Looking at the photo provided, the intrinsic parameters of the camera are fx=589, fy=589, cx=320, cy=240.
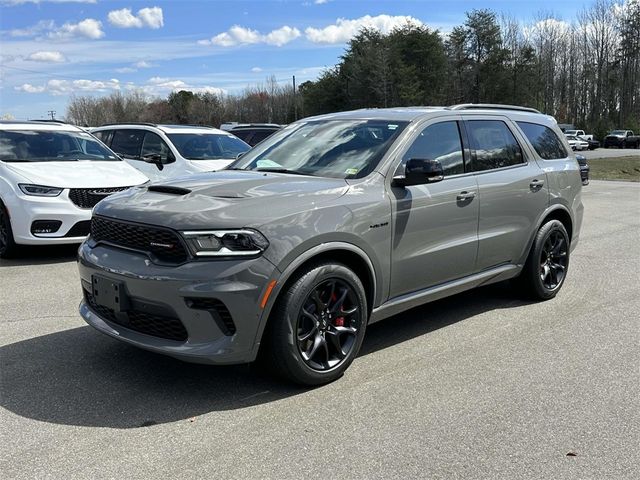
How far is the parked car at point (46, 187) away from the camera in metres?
7.35

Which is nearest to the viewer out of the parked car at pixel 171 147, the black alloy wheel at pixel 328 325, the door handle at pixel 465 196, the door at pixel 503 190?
the black alloy wheel at pixel 328 325

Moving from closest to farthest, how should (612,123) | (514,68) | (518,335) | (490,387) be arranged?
(490,387), (518,335), (514,68), (612,123)

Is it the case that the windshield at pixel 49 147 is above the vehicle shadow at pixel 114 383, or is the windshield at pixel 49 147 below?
above

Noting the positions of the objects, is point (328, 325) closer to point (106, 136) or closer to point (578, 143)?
point (106, 136)

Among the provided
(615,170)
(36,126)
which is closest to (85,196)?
(36,126)

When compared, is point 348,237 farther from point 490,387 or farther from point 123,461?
point 123,461

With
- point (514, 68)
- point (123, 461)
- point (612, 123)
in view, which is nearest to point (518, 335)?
point (123, 461)

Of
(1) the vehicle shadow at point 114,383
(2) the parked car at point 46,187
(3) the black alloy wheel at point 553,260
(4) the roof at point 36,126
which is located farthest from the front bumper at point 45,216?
(3) the black alloy wheel at point 553,260

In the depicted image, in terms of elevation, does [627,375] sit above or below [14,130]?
below

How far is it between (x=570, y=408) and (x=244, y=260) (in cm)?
216

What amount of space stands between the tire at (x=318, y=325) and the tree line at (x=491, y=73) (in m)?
66.6

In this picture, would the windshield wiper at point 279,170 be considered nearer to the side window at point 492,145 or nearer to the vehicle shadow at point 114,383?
the vehicle shadow at point 114,383

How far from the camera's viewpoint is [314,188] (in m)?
3.98

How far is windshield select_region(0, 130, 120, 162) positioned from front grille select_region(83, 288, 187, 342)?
17.6 feet
